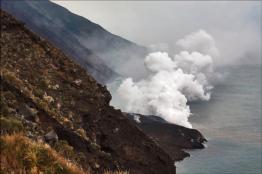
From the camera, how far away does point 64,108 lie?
31812 mm

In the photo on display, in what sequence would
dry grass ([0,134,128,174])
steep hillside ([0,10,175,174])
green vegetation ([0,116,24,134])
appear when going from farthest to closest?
steep hillside ([0,10,175,174])
green vegetation ([0,116,24,134])
dry grass ([0,134,128,174])

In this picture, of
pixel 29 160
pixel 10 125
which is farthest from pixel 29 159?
pixel 10 125

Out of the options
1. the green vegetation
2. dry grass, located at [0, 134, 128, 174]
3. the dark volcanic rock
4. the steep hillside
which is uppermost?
the dark volcanic rock

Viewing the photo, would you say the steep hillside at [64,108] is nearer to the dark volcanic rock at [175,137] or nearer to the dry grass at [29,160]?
the dry grass at [29,160]

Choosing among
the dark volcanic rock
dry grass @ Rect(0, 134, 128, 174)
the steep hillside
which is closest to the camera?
dry grass @ Rect(0, 134, 128, 174)

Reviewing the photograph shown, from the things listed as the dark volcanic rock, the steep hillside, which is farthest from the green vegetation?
the dark volcanic rock

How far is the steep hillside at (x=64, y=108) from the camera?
965 inches

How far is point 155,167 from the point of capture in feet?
145

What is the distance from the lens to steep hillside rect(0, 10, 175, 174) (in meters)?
24.5

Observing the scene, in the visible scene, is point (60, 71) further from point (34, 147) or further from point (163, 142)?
point (163, 142)

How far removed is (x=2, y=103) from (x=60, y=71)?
13171mm

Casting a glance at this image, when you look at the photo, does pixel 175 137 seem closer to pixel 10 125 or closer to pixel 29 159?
pixel 10 125

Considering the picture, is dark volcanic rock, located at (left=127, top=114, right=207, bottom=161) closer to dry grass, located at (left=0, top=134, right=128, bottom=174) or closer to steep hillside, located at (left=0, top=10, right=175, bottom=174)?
steep hillside, located at (left=0, top=10, right=175, bottom=174)

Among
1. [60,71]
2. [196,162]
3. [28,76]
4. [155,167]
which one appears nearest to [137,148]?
[155,167]
